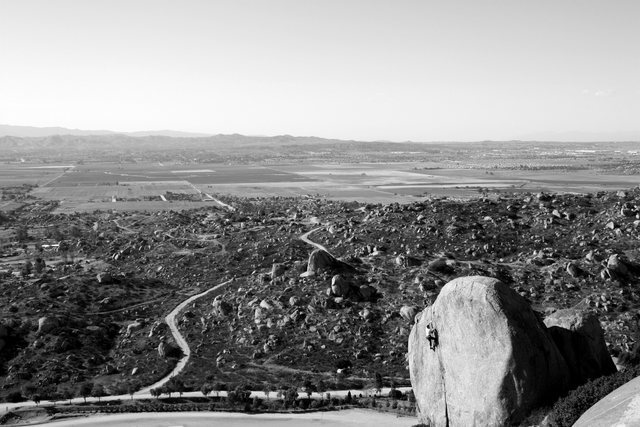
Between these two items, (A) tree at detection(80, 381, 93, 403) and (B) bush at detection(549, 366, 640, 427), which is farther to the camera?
(A) tree at detection(80, 381, 93, 403)

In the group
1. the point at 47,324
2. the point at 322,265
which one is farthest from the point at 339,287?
the point at 47,324

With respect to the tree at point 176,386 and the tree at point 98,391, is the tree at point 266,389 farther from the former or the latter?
the tree at point 98,391

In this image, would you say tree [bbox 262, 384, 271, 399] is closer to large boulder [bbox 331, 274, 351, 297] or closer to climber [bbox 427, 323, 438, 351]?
large boulder [bbox 331, 274, 351, 297]

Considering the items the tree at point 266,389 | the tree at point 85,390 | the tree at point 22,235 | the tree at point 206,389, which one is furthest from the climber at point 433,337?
the tree at point 22,235

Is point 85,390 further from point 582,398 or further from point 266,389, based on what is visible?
point 582,398

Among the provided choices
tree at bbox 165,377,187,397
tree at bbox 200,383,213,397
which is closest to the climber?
tree at bbox 200,383,213,397

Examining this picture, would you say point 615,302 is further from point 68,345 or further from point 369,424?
point 68,345

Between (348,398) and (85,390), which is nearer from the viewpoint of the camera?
(348,398)
